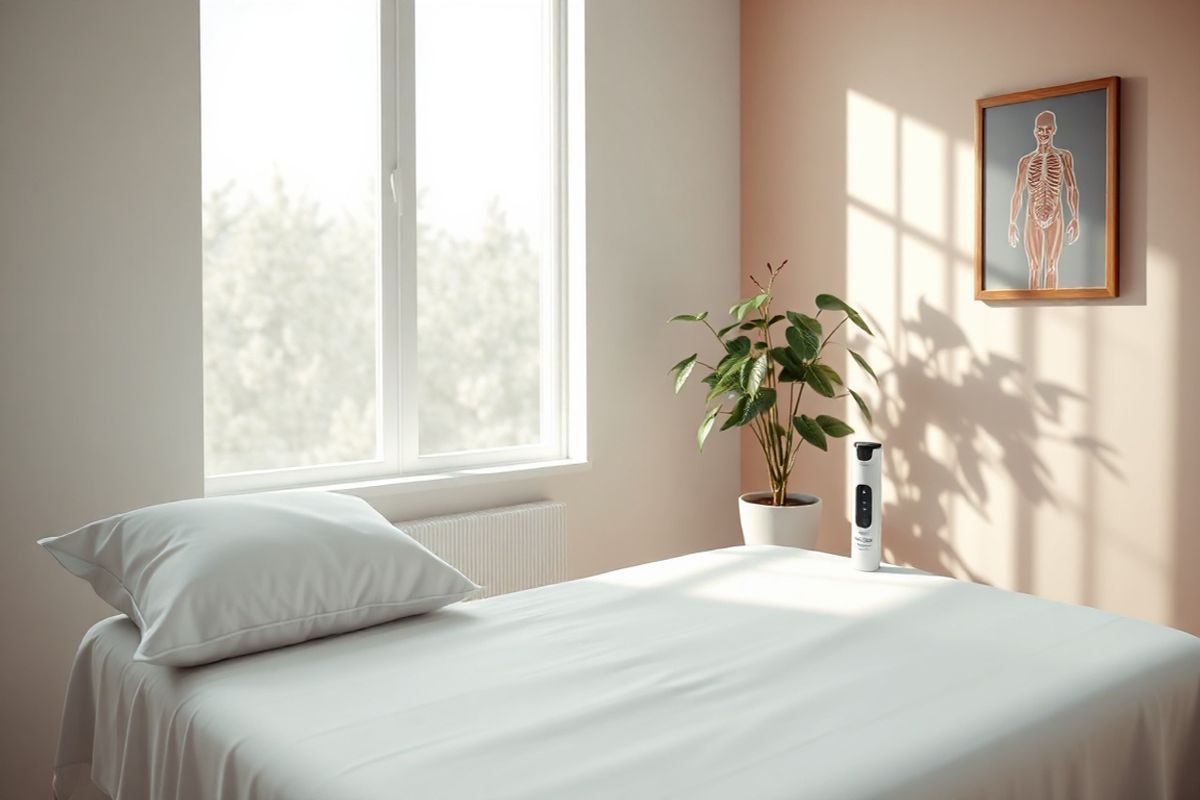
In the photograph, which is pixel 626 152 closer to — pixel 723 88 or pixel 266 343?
pixel 723 88

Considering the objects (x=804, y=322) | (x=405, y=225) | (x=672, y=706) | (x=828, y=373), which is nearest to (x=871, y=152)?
(x=804, y=322)

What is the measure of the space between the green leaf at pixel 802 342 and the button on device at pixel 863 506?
1.02 meters

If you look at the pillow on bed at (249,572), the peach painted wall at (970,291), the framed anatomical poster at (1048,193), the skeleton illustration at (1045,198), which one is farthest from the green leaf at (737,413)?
the pillow on bed at (249,572)

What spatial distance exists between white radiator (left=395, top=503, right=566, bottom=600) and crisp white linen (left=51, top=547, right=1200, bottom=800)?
99cm

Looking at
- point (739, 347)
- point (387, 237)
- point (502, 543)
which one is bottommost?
point (502, 543)

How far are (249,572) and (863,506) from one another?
1.37m

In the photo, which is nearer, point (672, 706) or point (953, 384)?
point (672, 706)

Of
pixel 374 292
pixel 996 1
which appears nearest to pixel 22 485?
pixel 374 292

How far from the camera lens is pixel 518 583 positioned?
331 centimetres

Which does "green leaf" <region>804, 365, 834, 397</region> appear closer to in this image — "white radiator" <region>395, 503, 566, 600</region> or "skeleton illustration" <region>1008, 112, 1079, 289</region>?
"skeleton illustration" <region>1008, 112, 1079, 289</region>

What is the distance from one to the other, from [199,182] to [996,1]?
2570 millimetres

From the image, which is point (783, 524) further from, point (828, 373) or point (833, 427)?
point (828, 373)

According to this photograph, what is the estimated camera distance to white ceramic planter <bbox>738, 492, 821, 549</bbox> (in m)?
3.34

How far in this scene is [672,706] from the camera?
4.99 feet
